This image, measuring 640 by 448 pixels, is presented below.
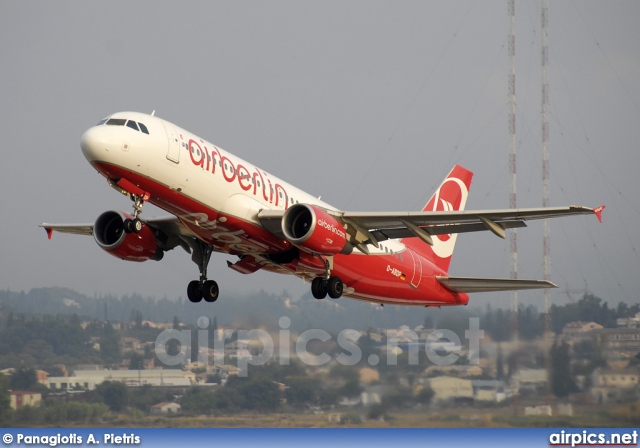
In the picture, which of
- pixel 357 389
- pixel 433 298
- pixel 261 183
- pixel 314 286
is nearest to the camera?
pixel 261 183

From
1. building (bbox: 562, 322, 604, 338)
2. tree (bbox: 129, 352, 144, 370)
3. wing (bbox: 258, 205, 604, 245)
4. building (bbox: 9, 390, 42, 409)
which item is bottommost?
building (bbox: 9, 390, 42, 409)

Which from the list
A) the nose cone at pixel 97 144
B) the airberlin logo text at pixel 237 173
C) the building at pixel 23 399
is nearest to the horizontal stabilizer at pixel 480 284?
the airberlin logo text at pixel 237 173

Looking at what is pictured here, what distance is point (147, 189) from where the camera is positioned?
27984mm

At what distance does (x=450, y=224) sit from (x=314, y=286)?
4.93 meters

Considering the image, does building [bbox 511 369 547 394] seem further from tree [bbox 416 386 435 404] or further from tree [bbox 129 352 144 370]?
tree [bbox 129 352 144 370]

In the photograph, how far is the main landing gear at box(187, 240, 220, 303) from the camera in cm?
3369

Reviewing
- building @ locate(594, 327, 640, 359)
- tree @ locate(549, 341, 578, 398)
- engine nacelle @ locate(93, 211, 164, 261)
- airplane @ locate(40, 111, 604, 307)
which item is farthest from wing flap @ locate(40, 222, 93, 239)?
building @ locate(594, 327, 640, 359)

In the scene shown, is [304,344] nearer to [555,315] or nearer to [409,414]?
[409,414]

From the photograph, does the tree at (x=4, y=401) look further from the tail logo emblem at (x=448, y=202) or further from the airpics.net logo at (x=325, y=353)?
the tail logo emblem at (x=448, y=202)

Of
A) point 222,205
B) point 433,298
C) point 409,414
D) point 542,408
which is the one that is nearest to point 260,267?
point 222,205

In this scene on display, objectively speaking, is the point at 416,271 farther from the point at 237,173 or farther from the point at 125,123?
the point at 125,123

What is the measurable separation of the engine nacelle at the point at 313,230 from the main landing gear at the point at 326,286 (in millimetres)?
2200

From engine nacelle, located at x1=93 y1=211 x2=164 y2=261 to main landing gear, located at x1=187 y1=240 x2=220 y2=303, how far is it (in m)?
1.40

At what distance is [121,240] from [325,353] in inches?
514
